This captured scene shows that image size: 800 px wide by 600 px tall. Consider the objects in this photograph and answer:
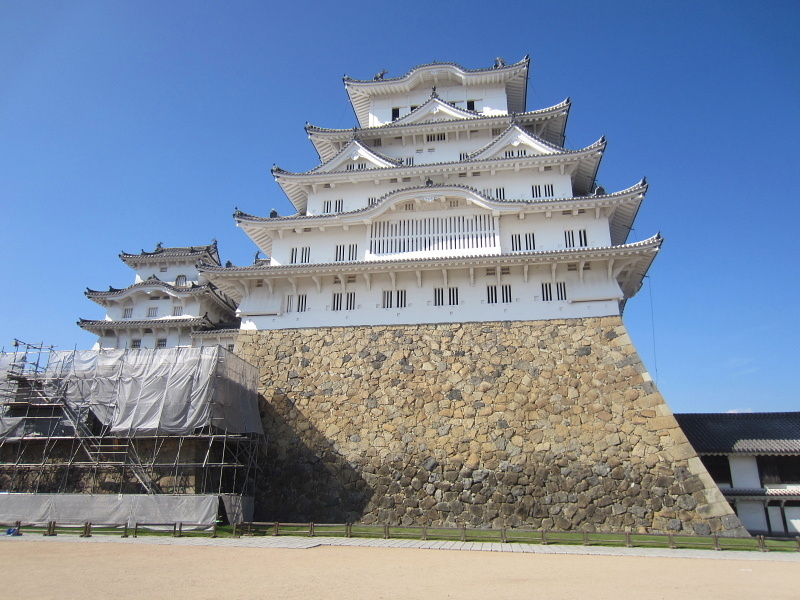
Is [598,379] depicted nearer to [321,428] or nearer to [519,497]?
[519,497]

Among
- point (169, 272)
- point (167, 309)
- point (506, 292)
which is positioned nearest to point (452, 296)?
point (506, 292)

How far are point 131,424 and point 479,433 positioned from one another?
11.2m

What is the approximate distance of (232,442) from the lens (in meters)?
17.8

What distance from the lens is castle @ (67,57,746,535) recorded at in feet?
53.4

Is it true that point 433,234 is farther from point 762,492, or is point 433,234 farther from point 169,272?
point 169,272

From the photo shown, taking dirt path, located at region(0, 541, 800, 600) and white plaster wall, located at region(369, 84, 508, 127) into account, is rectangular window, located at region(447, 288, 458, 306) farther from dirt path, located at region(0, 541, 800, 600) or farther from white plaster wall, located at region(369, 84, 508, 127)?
white plaster wall, located at region(369, 84, 508, 127)

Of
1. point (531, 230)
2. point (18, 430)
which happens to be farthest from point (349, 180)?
point (18, 430)

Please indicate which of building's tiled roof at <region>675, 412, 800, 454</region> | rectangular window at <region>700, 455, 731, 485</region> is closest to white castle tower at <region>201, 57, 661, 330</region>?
building's tiled roof at <region>675, 412, 800, 454</region>

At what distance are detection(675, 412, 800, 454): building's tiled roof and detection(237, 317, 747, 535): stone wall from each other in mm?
4175

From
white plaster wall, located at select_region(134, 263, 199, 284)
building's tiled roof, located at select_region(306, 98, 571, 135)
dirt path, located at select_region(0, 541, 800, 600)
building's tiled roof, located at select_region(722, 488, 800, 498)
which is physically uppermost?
building's tiled roof, located at select_region(306, 98, 571, 135)

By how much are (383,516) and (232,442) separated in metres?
5.74

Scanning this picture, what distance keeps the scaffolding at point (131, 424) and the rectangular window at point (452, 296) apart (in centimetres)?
792

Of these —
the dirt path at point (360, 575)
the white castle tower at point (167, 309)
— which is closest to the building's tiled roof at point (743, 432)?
the dirt path at point (360, 575)

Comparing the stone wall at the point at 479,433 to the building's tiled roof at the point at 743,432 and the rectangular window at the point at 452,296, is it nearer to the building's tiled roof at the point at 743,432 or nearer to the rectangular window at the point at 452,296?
the rectangular window at the point at 452,296
